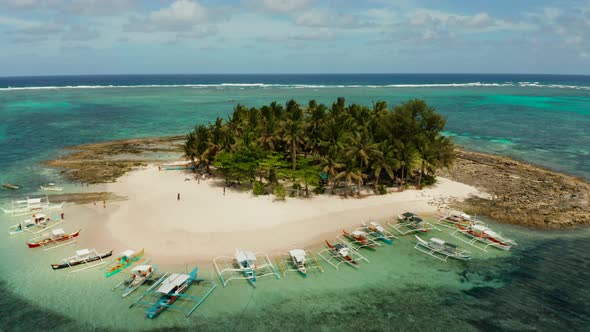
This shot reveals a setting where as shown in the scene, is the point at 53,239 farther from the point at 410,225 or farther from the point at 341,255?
the point at 410,225

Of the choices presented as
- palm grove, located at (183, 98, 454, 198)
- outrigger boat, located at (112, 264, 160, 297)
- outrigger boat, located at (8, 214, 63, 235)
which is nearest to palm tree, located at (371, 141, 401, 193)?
palm grove, located at (183, 98, 454, 198)

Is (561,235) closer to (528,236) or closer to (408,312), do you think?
(528,236)

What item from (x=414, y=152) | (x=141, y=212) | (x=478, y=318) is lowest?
(x=478, y=318)

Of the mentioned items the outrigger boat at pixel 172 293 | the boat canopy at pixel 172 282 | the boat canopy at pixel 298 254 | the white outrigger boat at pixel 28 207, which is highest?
the white outrigger boat at pixel 28 207

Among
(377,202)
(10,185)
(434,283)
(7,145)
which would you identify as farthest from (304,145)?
(7,145)

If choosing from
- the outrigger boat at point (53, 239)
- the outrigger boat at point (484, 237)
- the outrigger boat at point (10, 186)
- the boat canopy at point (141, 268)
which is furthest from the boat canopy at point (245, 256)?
the outrigger boat at point (10, 186)

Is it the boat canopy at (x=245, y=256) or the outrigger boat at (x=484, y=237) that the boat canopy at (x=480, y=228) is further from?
the boat canopy at (x=245, y=256)

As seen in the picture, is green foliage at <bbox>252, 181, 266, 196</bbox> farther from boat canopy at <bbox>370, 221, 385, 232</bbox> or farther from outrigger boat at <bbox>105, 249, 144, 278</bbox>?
outrigger boat at <bbox>105, 249, 144, 278</bbox>
